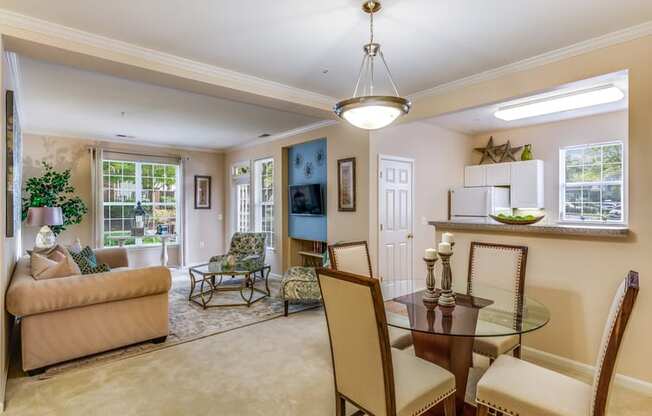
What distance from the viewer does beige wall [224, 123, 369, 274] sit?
4.77 m

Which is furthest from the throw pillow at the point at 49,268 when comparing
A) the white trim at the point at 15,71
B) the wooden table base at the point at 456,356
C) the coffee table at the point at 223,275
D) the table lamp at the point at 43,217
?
the wooden table base at the point at 456,356

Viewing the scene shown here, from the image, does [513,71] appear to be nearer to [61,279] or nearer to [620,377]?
[620,377]

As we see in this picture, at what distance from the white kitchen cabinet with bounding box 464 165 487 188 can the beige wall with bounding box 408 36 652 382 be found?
2.90 metres

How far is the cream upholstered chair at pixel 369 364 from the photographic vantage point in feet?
4.91

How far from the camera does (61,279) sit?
2793 mm

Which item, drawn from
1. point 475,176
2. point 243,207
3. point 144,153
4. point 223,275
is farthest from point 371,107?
point 144,153

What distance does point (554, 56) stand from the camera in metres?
2.88

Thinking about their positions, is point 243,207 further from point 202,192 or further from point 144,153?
point 144,153

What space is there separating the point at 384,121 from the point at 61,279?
9.39 ft

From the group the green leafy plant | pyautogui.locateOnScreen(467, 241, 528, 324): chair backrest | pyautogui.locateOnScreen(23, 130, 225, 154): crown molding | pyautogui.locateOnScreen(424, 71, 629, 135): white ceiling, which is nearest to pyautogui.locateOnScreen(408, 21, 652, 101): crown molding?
pyautogui.locateOnScreen(424, 71, 629, 135): white ceiling

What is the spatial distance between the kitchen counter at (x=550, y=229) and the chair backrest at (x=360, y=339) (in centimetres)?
209

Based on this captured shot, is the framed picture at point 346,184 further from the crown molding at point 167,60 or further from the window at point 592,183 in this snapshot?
the window at point 592,183

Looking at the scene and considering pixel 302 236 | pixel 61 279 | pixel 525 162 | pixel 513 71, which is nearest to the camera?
pixel 61 279

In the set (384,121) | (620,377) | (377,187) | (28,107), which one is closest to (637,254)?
(620,377)
